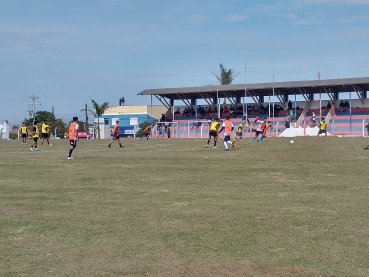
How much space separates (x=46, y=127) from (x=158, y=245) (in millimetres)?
36445

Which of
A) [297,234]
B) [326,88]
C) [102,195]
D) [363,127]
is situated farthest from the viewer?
[326,88]

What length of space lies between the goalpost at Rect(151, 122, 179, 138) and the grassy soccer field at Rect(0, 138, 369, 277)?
4851cm

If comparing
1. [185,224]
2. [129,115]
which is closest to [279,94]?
[129,115]

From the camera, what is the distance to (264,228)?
374 inches

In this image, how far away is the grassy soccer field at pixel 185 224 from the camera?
740cm

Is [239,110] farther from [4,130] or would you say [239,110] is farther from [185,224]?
[185,224]

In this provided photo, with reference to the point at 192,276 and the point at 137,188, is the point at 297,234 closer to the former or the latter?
the point at 192,276

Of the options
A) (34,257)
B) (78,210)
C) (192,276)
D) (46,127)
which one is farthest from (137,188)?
(46,127)

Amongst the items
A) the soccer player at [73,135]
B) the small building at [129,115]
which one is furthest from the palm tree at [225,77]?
the soccer player at [73,135]

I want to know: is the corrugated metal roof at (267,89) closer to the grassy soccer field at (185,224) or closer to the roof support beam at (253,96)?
the roof support beam at (253,96)

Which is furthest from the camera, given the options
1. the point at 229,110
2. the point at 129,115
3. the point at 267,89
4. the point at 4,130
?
the point at 129,115

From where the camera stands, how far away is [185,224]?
389 inches

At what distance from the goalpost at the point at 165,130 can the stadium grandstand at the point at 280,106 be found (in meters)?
0.39

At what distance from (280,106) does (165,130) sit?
45.2ft
